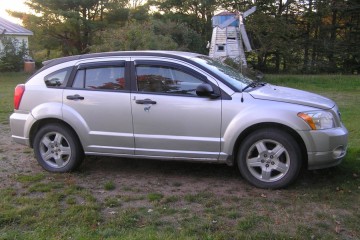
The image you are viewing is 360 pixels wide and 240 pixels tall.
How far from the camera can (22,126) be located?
6.17 metres

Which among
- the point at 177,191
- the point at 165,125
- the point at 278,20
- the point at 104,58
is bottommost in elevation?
the point at 177,191

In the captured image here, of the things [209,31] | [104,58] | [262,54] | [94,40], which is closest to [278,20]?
[262,54]

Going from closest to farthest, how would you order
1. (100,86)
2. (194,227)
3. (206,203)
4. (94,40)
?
(194,227) < (206,203) < (100,86) < (94,40)

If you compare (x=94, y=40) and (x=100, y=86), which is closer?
(x=100, y=86)

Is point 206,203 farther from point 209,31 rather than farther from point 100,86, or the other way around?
point 209,31

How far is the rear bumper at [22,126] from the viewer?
6098 millimetres

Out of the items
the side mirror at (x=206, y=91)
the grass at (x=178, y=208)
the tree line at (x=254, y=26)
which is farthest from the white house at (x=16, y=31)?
the side mirror at (x=206, y=91)

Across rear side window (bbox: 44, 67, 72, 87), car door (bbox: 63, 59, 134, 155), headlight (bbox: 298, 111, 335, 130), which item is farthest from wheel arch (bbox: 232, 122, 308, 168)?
rear side window (bbox: 44, 67, 72, 87)

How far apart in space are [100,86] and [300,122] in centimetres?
267

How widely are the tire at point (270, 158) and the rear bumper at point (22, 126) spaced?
118 inches

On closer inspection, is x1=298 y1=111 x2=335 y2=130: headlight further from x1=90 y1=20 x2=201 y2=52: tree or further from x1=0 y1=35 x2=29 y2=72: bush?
x1=0 y1=35 x2=29 y2=72: bush

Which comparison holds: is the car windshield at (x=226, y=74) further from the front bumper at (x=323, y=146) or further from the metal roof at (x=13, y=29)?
the metal roof at (x=13, y=29)

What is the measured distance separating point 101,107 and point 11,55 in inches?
978

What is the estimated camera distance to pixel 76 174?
6.02 metres
